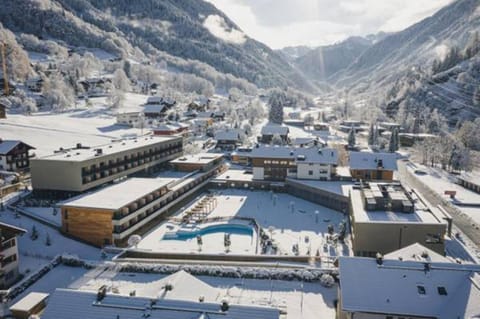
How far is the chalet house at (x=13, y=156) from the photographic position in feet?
130

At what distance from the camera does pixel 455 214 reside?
37.4 meters

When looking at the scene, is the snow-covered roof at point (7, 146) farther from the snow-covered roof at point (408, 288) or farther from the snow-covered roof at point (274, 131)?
Answer: the snow-covered roof at point (274, 131)

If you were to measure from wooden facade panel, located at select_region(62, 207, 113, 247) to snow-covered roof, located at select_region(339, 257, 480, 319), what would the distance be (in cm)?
1802

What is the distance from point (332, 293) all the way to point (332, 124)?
100m

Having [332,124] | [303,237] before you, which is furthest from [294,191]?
[332,124]

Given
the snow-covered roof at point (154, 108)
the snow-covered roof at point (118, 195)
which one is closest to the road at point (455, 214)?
the snow-covered roof at point (118, 195)

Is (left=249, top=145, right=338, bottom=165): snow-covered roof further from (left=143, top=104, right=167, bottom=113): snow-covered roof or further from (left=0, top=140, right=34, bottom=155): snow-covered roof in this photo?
(left=143, top=104, right=167, bottom=113): snow-covered roof

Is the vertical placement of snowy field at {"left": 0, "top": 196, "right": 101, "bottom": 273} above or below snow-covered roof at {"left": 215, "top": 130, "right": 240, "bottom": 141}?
below

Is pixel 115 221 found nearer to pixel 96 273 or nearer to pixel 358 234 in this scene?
pixel 96 273

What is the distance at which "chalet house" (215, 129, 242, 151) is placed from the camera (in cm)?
6700

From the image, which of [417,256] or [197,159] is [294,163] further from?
[417,256]

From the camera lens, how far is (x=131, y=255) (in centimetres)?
2656

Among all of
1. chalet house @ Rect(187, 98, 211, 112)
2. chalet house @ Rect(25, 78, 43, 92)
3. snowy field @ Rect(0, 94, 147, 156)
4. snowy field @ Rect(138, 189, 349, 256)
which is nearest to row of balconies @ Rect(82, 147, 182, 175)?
snowy field @ Rect(138, 189, 349, 256)

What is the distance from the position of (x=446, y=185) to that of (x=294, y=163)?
22.8 m
